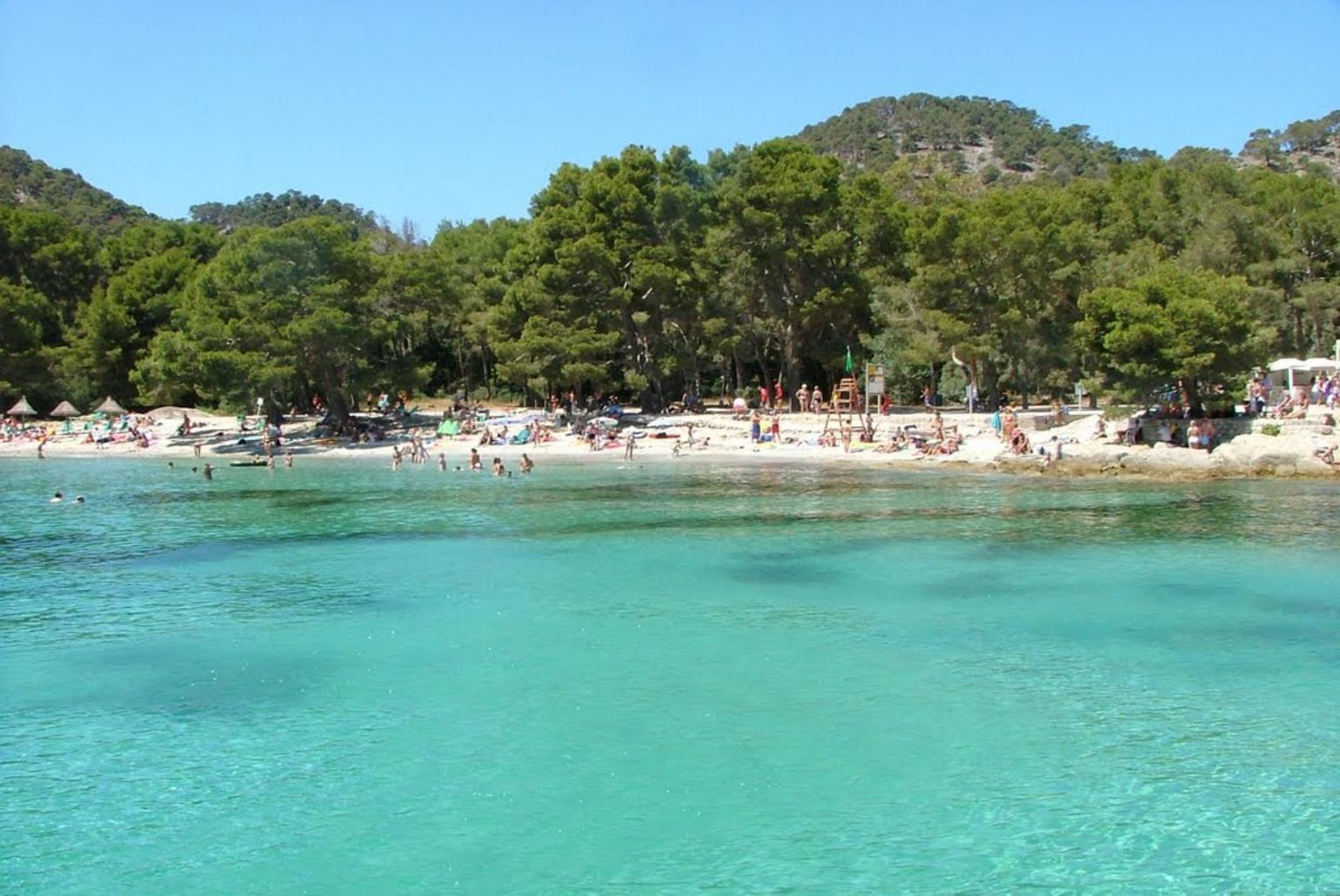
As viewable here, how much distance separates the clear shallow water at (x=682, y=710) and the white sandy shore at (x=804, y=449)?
8.30 m

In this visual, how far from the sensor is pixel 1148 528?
81.9 ft

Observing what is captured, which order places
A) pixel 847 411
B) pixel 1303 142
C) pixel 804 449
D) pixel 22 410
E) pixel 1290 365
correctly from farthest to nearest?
pixel 1303 142
pixel 22 410
pixel 847 411
pixel 804 449
pixel 1290 365

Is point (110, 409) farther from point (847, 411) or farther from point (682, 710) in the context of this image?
point (682, 710)

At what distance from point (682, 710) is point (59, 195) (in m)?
127

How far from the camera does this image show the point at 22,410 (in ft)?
187

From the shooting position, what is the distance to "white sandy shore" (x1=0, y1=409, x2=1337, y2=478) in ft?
109

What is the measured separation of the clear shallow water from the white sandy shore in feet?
27.2

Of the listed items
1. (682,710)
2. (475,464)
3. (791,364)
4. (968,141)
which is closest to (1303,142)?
(968,141)

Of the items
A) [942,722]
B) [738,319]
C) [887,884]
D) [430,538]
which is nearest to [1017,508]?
[430,538]

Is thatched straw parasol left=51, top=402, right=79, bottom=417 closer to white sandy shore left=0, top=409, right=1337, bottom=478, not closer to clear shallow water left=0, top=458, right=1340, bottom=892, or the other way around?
white sandy shore left=0, top=409, right=1337, bottom=478

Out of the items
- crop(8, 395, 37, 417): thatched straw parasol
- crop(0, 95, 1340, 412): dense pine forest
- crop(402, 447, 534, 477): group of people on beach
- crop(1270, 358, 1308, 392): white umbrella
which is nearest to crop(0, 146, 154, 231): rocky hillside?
crop(8, 395, 37, 417): thatched straw parasol

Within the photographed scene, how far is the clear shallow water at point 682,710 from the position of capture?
9.65 m

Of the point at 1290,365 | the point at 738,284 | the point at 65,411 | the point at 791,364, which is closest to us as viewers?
the point at 1290,365

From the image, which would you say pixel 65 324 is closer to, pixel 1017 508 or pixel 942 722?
pixel 1017 508
